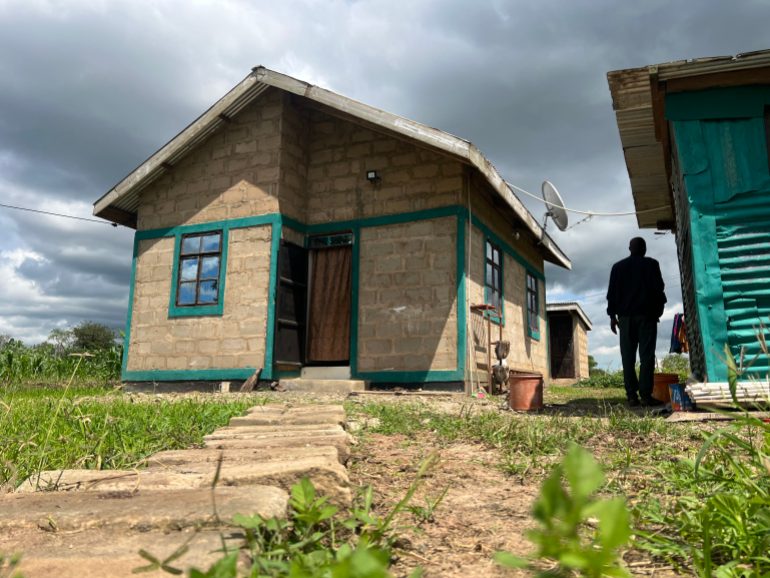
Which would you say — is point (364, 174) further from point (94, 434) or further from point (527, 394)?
point (94, 434)

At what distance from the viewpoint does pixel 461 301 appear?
867cm

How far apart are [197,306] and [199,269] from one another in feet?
2.17

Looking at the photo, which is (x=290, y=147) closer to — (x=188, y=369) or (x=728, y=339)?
(x=188, y=369)

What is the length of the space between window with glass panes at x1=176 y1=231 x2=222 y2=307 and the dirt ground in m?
7.00

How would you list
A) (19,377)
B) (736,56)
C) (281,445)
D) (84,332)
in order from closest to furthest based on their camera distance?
(281,445)
(736,56)
(19,377)
(84,332)

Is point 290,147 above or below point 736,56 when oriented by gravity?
above

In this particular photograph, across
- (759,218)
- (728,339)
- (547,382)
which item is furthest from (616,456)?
(547,382)

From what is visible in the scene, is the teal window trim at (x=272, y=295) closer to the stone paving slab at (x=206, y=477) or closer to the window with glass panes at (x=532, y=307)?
the window with glass panes at (x=532, y=307)

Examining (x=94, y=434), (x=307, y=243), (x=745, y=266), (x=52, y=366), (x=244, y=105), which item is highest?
(x=244, y=105)

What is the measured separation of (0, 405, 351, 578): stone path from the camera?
57.4 inches

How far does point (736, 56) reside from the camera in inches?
197

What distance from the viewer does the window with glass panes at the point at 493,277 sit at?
10164 millimetres

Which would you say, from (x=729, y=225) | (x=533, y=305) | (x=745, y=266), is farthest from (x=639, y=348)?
(x=533, y=305)

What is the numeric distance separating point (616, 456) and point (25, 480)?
2.85m
